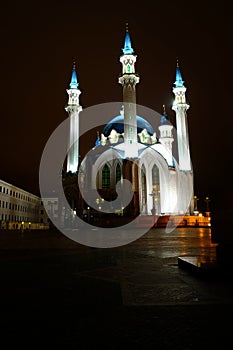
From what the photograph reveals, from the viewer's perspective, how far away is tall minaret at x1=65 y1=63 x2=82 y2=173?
51.4 m

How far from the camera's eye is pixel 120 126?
55594mm

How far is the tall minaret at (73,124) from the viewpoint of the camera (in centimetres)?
5136

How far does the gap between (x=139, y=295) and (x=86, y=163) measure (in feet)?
158

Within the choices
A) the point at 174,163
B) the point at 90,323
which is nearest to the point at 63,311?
the point at 90,323

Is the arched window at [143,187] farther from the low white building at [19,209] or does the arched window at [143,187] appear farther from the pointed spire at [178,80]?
the pointed spire at [178,80]

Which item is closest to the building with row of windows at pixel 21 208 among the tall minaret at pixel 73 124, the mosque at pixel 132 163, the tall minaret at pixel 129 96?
the mosque at pixel 132 163

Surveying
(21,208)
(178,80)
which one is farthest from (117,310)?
(21,208)

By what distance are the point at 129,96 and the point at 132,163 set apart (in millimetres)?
11143

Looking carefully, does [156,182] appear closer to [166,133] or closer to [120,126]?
[120,126]

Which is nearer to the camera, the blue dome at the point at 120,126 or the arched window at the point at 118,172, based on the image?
the arched window at the point at 118,172

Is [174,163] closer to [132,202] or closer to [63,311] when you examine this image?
[132,202]

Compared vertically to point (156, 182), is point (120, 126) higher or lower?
higher

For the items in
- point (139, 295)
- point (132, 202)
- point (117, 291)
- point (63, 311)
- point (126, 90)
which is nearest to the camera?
point (63, 311)

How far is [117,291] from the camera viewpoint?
12.1ft
